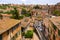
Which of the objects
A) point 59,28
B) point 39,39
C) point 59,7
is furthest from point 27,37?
point 59,7

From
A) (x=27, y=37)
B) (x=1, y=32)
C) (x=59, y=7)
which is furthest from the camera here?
(x=59, y=7)

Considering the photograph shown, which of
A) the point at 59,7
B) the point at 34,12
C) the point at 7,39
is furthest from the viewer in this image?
the point at 59,7

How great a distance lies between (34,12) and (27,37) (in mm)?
Result: 46351

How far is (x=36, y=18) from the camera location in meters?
55.8

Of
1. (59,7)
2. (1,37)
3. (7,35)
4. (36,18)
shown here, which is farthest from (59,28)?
(59,7)

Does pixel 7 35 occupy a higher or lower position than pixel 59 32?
higher

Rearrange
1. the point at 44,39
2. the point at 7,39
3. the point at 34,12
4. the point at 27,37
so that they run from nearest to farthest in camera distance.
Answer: the point at 7,39 < the point at 27,37 < the point at 44,39 < the point at 34,12

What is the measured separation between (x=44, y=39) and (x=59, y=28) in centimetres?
1046

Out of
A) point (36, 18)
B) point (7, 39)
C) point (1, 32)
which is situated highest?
point (1, 32)

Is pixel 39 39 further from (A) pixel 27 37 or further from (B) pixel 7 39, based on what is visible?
(B) pixel 7 39

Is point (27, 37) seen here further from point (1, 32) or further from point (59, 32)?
point (1, 32)

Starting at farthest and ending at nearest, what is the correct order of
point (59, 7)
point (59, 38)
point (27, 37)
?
1. point (59, 7)
2. point (27, 37)
3. point (59, 38)

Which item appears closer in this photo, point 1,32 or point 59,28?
point 1,32

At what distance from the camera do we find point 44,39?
2686 cm
